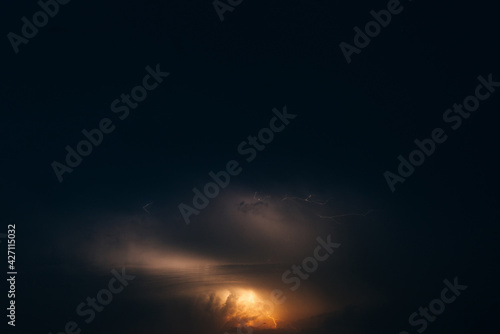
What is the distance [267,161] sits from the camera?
16.3 feet

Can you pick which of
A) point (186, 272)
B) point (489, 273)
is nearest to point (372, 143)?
point (489, 273)

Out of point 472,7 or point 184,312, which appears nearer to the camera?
point 184,312

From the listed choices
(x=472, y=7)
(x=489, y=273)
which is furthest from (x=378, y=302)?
(x=472, y=7)

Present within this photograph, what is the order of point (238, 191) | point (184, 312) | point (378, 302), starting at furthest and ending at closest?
point (238, 191), point (378, 302), point (184, 312)

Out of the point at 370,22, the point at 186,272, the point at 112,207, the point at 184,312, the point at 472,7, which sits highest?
the point at 370,22

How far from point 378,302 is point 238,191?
2287 mm

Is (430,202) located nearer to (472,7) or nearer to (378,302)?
(378,302)

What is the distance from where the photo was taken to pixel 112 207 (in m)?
4.42

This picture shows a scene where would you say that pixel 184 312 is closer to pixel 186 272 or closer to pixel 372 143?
pixel 186 272

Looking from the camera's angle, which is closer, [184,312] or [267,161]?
[184,312]

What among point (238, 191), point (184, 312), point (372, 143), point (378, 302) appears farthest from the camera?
point (372, 143)

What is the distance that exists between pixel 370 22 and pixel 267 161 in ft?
8.99

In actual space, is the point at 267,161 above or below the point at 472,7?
below

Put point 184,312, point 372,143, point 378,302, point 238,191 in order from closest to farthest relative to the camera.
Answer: point 184,312 < point 378,302 < point 238,191 < point 372,143
